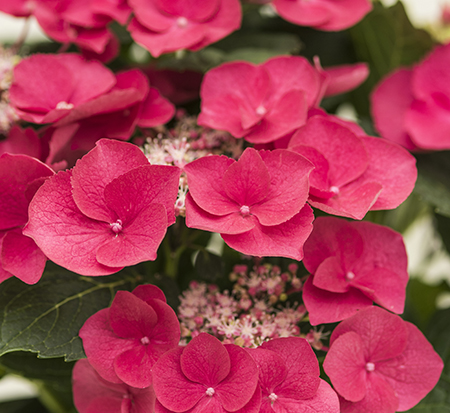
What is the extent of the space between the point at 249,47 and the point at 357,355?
1.71 feet

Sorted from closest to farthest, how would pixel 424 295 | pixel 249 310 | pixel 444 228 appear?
pixel 249 310
pixel 444 228
pixel 424 295

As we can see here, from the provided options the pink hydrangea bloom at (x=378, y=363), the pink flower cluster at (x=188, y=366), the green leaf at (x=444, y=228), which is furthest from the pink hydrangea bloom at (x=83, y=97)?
the green leaf at (x=444, y=228)

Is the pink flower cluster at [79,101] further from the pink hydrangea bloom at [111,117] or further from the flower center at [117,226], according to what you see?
the flower center at [117,226]

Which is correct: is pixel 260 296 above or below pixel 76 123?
below

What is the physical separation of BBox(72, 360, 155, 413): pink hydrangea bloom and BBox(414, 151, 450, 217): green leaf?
40 cm

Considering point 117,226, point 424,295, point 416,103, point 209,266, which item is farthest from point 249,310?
point 424,295

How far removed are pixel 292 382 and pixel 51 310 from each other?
248 millimetres

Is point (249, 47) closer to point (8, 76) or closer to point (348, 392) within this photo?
point (8, 76)

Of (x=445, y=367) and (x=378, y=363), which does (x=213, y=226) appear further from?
(x=445, y=367)

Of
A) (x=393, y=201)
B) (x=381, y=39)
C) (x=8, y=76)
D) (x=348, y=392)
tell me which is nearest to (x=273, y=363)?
(x=348, y=392)

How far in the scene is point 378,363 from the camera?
1.44 ft

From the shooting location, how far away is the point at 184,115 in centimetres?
62

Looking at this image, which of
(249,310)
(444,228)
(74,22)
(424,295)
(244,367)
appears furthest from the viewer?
(424,295)

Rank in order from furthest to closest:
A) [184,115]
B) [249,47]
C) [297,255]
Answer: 1. [249,47]
2. [184,115]
3. [297,255]
